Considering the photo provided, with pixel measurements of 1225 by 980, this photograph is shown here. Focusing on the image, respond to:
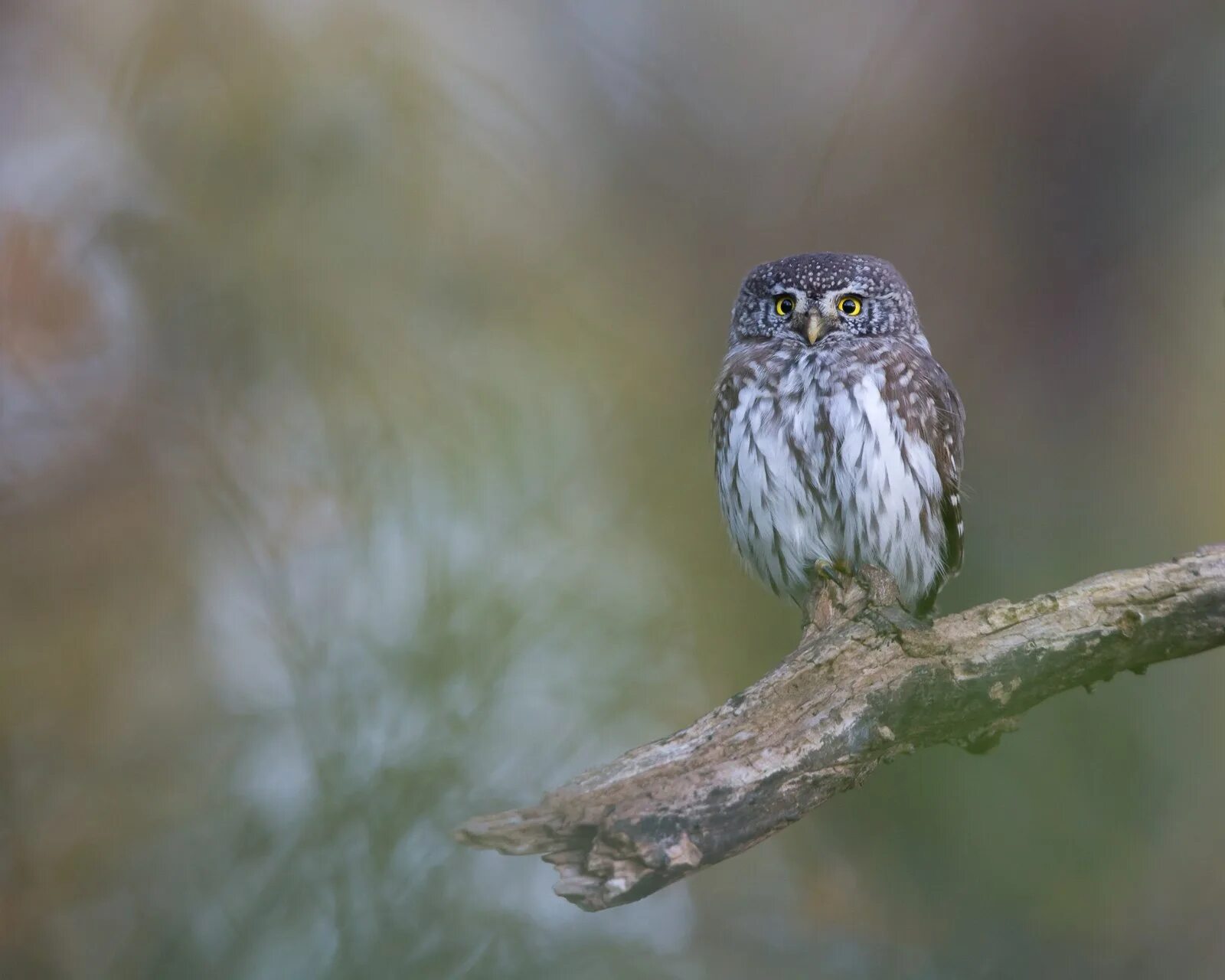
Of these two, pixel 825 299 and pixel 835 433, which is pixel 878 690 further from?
pixel 825 299

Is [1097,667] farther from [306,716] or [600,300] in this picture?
[600,300]

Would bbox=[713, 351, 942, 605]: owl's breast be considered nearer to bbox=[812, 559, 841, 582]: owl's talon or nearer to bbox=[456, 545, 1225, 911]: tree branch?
bbox=[812, 559, 841, 582]: owl's talon

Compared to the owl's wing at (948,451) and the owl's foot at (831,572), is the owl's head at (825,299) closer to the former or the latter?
the owl's wing at (948,451)

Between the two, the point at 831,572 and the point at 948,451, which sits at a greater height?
the point at 948,451

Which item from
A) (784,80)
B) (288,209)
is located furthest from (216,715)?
(784,80)

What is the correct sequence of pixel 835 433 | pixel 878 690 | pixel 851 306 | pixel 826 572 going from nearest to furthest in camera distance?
1. pixel 878 690
2. pixel 826 572
3. pixel 835 433
4. pixel 851 306

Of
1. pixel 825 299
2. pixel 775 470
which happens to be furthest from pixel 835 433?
pixel 825 299
